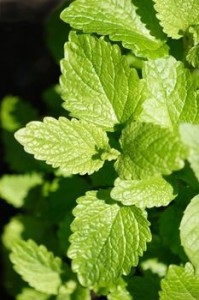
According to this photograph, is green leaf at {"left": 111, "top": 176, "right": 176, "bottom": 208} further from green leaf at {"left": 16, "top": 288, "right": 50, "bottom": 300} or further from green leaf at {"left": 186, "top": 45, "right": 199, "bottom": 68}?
green leaf at {"left": 16, "top": 288, "right": 50, "bottom": 300}

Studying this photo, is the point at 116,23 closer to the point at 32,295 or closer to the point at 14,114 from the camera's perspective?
the point at 14,114

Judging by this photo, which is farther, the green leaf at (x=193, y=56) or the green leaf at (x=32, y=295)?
the green leaf at (x=32, y=295)

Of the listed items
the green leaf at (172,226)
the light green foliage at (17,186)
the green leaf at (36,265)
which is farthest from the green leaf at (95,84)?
the light green foliage at (17,186)

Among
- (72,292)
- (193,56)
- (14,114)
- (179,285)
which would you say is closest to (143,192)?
(179,285)

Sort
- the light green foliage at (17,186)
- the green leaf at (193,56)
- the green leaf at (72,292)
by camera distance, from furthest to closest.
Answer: the light green foliage at (17,186) < the green leaf at (72,292) < the green leaf at (193,56)

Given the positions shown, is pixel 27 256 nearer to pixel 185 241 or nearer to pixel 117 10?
pixel 185 241

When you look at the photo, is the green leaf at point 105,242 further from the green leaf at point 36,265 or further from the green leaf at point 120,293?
the green leaf at point 36,265
